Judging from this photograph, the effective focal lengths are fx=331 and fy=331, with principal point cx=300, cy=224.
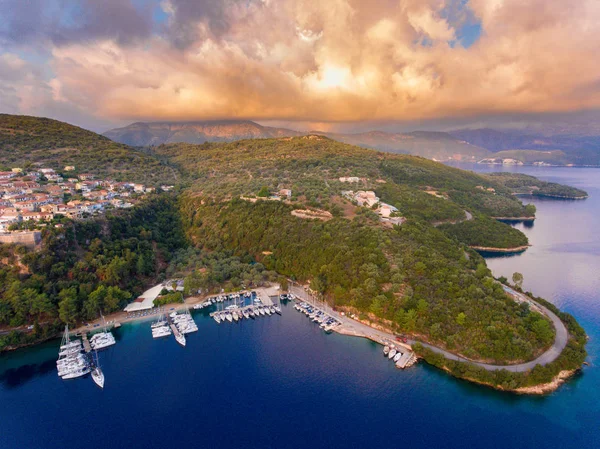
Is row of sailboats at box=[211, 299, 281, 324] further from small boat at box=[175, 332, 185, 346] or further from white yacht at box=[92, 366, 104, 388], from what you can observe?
white yacht at box=[92, 366, 104, 388]

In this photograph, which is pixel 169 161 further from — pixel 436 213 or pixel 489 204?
pixel 489 204

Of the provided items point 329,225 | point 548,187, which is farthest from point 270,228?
point 548,187

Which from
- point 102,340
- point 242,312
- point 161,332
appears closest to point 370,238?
point 242,312

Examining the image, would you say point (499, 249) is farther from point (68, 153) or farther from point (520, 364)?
point (68, 153)

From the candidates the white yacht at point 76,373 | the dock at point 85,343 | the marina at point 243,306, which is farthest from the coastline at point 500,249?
the white yacht at point 76,373

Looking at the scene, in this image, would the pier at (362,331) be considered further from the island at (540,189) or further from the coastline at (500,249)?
the island at (540,189)

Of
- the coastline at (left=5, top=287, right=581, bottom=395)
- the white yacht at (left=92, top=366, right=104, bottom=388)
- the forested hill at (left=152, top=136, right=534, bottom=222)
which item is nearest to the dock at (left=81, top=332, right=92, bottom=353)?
the coastline at (left=5, top=287, right=581, bottom=395)
